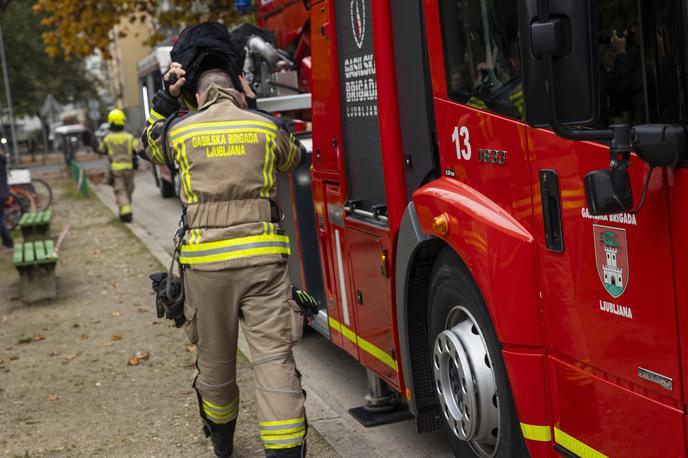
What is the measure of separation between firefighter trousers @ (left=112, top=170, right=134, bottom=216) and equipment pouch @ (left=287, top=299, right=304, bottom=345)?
12.2 m

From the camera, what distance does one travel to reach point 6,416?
604cm

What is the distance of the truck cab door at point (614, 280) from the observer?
2773 mm

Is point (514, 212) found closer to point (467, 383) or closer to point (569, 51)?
point (467, 383)

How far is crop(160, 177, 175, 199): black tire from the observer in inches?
801

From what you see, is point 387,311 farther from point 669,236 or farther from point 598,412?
point 669,236

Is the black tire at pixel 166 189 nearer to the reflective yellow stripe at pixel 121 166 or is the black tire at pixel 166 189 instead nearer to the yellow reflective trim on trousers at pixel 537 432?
the reflective yellow stripe at pixel 121 166

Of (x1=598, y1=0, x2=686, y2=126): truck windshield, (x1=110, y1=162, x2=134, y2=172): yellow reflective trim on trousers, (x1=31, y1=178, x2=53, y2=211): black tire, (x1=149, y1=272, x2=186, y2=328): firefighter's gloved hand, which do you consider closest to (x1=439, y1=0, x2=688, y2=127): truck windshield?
(x1=598, y1=0, x2=686, y2=126): truck windshield

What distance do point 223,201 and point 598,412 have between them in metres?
1.78

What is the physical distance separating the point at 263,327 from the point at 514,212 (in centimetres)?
129

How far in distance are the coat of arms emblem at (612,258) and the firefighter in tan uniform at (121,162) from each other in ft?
45.1

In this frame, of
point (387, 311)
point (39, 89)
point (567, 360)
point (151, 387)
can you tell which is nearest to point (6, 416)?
point (151, 387)

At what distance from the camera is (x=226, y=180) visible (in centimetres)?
418

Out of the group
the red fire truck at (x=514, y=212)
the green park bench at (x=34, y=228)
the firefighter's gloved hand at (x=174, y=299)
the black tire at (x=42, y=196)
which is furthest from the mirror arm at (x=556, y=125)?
the black tire at (x=42, y=196)

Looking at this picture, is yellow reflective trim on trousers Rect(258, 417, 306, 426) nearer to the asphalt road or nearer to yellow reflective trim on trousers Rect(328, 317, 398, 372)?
yellow reflective trim on trousers Rect(328, 317, 398, 372)
